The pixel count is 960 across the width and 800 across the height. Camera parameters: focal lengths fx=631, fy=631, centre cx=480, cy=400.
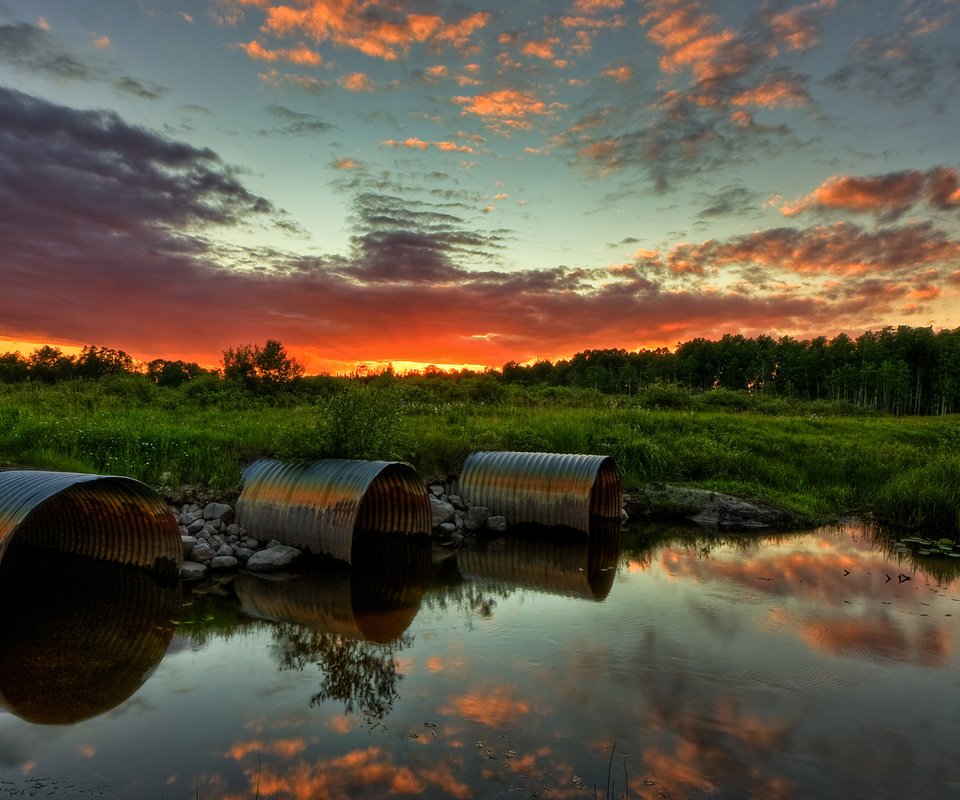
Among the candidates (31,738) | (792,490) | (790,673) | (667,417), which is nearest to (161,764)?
(31,738)

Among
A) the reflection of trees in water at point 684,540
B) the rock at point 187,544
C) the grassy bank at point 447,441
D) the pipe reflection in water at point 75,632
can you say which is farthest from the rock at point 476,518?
the pipe reflection in water at point 75,632

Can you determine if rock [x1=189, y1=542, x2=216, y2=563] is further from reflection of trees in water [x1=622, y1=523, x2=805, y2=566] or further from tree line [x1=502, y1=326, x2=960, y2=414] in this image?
tree line [x1=502, y1=326, x2=960, y2=414]

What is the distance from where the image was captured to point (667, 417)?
26781 millimetres

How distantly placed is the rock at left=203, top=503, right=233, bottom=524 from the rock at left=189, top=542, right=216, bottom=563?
3.53 feet

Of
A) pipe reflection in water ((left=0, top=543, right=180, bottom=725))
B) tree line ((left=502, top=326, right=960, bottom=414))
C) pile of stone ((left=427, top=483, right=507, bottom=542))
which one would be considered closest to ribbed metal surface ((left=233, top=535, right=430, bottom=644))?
pipe reflection in water ((left=0, top=543, right=180, bottom=725))

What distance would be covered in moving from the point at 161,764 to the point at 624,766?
405 cm

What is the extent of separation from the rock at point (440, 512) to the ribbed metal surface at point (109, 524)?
578 cm

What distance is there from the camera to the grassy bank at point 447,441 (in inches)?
556

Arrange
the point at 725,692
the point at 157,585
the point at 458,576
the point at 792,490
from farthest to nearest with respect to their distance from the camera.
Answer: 1. the point at 792,490
2. the point at 458,576
3. the point at 157,585
4. the point at 725,692

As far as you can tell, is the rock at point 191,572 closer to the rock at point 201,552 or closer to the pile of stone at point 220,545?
the pile of stone at point 220,545

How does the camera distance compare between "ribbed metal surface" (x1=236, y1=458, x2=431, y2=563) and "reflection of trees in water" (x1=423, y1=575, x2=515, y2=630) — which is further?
"ribbed metal surface" (x1=236, y1=458, x2=431, y2=563)

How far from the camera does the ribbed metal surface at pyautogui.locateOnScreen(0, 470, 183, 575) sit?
10198mm

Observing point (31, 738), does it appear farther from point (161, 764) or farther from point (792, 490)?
point (792, 490)

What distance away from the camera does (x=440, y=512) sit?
49.4 ft
